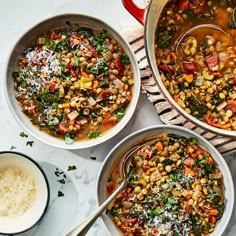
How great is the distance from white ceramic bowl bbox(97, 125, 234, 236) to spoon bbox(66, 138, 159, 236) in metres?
0.03

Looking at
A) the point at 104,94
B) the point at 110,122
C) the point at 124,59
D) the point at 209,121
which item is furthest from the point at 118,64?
the point at 209,121

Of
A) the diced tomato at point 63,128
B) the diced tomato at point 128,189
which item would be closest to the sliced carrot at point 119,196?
the diced tomato at point 128,189

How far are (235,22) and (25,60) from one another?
90 centimetres

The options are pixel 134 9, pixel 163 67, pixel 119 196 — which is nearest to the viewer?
pixel 134 9

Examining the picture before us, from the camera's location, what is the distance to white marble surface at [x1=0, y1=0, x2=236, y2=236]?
9.51 ft

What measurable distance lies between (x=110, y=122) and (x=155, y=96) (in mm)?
224

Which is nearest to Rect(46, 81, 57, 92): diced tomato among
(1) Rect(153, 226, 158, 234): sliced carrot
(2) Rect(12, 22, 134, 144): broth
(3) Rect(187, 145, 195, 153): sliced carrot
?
(2) Rect(12, 22, 134, 144): broth

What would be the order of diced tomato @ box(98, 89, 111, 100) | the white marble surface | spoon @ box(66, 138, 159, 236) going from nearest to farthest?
1. spoon @ box(66, 138, 159, 236)
2. diced tomato @ box(98, 89, 111, 100)
3. the white marble surface

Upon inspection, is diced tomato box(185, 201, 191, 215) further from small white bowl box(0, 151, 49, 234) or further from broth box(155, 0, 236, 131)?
small white bowl box(0, 151, 49, 234)

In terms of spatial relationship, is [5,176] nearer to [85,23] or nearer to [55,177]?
[55,177]

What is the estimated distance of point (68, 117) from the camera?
9.23 ft

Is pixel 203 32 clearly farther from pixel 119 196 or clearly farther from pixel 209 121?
pixel 119 196

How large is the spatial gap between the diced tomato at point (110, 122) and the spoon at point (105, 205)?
139 millimetres

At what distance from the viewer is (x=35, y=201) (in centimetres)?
294
